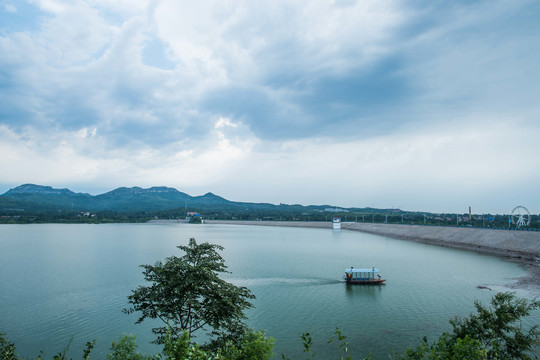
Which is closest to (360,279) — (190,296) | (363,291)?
(363,291)

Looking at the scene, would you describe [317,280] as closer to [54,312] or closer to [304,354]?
[304,354]

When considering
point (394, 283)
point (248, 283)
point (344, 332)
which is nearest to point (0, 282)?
point (248, 283)

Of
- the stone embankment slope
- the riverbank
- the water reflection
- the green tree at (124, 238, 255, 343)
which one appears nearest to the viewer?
the green tree at (124, 238, 255, 343)

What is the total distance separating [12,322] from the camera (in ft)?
59.9

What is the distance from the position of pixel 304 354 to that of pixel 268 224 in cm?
13454

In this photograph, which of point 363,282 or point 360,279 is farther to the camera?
point 360,279


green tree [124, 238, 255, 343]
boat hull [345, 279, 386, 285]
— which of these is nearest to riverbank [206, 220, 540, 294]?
boat hull [345, 279, 386, 285]

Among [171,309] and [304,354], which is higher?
[171,309]

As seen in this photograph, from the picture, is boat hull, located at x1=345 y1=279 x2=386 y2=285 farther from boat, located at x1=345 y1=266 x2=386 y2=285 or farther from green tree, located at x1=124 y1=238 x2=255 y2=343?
green tree, located at x1=124 y1=238 x2=255 y2=343

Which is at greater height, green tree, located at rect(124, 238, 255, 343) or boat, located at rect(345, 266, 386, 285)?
green tree, located at rect(124, 238, 255, 343)

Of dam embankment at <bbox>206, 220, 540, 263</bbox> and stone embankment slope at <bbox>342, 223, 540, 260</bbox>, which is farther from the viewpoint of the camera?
stone embankment slope at <bbox>342, 223, 540, 260</bbox>

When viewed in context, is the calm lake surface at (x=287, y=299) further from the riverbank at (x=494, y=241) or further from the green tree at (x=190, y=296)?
the green tree at (x=190, y=296)

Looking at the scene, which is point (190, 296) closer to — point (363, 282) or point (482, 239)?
point (363, 282)

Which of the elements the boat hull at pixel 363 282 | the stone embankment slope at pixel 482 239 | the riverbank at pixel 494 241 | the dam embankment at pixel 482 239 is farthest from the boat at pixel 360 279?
the stone embankment slope at pixel 482 239
